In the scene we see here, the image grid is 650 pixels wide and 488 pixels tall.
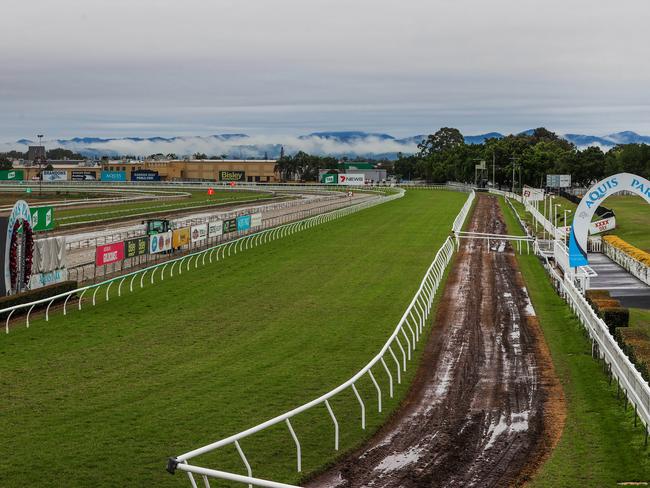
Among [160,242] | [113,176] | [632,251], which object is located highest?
[113,176]

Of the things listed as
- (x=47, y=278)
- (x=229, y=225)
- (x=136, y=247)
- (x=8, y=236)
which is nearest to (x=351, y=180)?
(x=229, y=225)

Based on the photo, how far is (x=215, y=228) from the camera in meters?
42.8

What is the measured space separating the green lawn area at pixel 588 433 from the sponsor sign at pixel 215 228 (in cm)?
2335

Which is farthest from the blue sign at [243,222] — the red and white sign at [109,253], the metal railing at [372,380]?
the red and white sign at [109,253]

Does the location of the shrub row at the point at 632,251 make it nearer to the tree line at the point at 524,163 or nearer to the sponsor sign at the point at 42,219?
the sponsor sign at the point at 42,219

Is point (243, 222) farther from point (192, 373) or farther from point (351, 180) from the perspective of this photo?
point (351, 180)

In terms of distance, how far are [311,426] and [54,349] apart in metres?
8.11

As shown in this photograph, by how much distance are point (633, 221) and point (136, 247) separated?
3692 centimetres

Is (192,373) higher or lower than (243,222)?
lower

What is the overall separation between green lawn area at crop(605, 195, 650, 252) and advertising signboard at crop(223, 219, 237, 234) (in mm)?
19724

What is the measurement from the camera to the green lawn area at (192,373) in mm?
12094

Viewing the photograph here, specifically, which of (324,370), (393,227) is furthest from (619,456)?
(393,227)

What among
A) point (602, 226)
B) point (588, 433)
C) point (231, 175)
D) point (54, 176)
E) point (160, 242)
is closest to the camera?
point (588, 433)

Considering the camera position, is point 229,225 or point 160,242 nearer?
point 160,242
